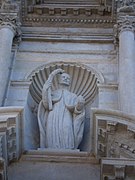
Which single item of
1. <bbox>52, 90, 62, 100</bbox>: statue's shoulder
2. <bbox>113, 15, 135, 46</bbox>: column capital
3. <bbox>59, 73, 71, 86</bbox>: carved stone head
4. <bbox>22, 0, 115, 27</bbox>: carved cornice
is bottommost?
<bbox>52, 90, 62, 100</bbox>: statue's shoulder

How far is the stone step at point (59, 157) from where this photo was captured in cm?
802

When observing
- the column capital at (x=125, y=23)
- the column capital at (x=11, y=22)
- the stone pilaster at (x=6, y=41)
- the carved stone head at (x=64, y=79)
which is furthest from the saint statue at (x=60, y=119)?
the column capital at (x=125, y=23)

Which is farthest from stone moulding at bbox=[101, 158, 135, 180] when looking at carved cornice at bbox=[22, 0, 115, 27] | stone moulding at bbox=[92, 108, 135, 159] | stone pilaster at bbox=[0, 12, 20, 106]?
carved cornice at bbox=[22, 0, 115, 27]

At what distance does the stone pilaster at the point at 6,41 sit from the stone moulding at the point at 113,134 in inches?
89.0

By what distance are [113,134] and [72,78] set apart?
300cm

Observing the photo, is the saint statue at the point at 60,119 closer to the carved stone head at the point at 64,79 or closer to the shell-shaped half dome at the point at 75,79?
the carved stone head at the point at 64,79

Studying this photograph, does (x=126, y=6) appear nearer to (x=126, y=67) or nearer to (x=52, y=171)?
(x=126, y=67)

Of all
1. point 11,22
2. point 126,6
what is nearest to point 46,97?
point 11,22

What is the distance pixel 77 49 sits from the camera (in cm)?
1177

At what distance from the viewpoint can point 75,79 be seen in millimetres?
11148

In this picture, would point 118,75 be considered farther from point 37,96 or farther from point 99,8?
point 99,8

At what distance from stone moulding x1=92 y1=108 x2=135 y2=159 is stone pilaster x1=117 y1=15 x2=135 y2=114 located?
0.92m

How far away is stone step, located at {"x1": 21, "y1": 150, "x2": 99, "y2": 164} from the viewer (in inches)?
316

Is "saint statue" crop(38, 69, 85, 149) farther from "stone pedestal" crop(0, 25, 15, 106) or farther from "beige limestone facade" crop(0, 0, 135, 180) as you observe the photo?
"stone pedestal" crop(0, 25, 15, 106)
